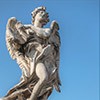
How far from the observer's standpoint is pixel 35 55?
11.8m

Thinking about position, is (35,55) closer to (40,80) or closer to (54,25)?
(40,80)

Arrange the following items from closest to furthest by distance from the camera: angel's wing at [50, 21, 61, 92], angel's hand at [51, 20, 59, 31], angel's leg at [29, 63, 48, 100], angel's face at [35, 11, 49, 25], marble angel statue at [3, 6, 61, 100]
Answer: angel's leg at [29, 63, 48, 100] < marble angel statue at [3, 6, 61, 100] < angel's wing at [50, 21, 61, 92] < angel's face at [35, 11, 49, 25] < angel's hand at [51, 20, 59, 31]

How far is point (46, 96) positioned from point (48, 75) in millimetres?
607

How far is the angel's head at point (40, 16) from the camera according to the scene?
12.4 m

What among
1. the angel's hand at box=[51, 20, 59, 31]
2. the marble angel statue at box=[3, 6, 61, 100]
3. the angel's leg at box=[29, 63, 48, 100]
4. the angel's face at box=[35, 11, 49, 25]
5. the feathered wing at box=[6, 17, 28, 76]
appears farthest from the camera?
the angel's hand at box=[51, 20, 59, 31]

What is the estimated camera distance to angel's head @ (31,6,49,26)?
12409 millimetres

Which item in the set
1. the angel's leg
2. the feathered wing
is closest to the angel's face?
the feathered wing

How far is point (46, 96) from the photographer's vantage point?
1149 centimetres

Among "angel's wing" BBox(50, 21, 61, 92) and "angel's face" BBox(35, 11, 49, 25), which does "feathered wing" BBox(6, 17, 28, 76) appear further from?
"angel's wing" BBox(50, 21, 61, 92)

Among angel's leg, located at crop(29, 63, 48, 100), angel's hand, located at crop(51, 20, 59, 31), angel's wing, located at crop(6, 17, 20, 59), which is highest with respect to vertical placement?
angel's wing, located at crop(6, 17, 20, 59)

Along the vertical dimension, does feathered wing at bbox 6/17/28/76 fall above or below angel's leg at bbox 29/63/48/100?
above

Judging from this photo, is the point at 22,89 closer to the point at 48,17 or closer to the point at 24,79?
the point at 24,79

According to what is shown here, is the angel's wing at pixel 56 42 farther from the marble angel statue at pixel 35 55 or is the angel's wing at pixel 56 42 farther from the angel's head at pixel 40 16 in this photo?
the angel's head at pixel 40 16

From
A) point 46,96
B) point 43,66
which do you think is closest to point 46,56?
point 43,66
